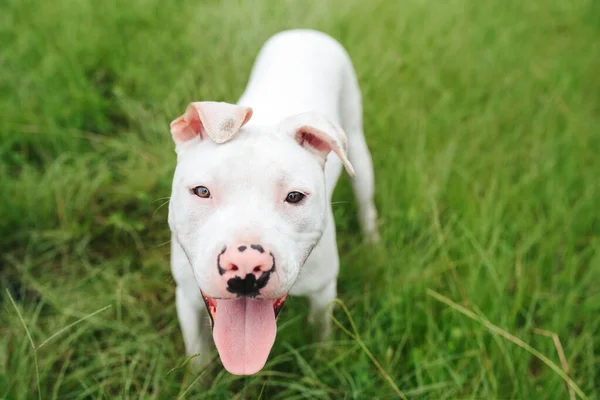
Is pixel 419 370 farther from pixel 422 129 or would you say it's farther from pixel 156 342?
pixel 422 129

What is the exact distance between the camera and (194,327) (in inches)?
90.4

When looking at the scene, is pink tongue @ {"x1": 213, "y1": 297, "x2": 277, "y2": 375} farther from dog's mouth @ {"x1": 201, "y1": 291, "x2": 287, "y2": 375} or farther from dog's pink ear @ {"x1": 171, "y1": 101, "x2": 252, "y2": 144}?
dog's pink ear @ {"x1": 171, "y1": 101, "x2": 252, "y2": 144}

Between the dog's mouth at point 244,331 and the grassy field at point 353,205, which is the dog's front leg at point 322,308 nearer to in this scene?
the grassy field at point 353,205

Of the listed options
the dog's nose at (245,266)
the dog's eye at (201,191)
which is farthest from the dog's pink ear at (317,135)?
the dog's nose at (245,266)

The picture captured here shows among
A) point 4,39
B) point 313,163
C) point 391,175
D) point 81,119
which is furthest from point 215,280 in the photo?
point 4,39

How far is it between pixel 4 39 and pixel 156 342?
2.83 metres

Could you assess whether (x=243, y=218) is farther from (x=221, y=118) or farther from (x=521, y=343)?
(x=521, y=343)

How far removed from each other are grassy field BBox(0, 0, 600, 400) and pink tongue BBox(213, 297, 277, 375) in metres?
0.43

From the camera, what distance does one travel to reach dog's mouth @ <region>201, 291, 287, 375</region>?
1.78 m

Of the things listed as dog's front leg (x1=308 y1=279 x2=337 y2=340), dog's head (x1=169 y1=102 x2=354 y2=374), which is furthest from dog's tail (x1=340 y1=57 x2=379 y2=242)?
dog's head (x1=169 y1=102 x2=354 y2=374)

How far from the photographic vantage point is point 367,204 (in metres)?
3.29

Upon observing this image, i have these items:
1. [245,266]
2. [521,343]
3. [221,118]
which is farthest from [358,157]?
[245,266]

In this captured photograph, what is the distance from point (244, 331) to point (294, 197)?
49cm

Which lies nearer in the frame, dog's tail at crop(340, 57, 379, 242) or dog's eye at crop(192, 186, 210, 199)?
dog's eye at crop(192, 186, 210, 199)
